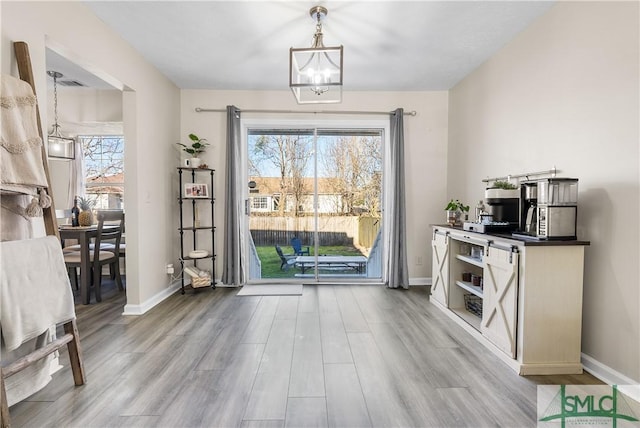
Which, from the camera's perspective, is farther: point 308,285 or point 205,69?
point 308,285

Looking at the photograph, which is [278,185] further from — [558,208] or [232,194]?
[558,208]

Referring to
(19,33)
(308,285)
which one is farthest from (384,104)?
(19,33)

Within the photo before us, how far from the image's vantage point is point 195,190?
4094 mm

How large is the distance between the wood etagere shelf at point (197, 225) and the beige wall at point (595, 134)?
370 centimetres

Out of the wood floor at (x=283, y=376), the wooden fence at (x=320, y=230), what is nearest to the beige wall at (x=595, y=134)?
the wood floor at (x=283, y=376)

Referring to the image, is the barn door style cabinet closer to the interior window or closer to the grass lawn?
the grass lawn

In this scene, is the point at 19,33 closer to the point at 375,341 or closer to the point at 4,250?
the point at 4,250

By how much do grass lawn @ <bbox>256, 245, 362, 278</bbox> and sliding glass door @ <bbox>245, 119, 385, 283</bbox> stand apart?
0.05ft

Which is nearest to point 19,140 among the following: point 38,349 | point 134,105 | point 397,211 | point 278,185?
point 38,349

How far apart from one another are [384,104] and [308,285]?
9.30 ft

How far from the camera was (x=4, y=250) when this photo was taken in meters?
1.64

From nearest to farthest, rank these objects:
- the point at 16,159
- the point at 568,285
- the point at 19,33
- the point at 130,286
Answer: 1. the point at 16,159
2. the point at 19,33
3. the point at 568,285
4. the point at 130,286

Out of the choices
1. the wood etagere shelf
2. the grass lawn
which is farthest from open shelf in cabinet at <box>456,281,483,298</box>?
the wood etagere shelf

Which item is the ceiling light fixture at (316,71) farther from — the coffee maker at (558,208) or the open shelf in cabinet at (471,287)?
the open shelf in cabinet at (471,287)
